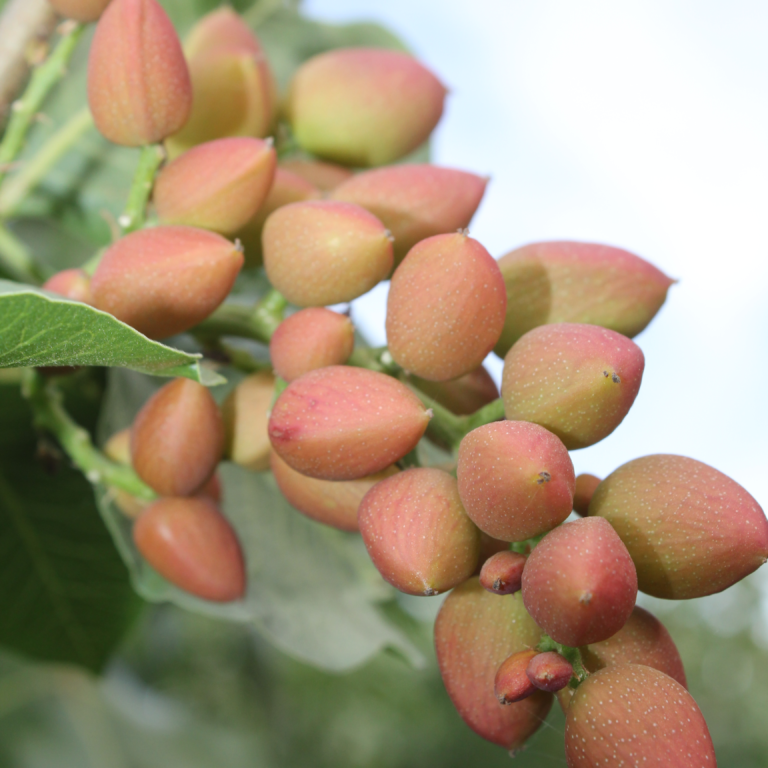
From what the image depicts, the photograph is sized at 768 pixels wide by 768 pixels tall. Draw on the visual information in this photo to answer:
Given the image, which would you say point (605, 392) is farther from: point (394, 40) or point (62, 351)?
point (394, 40)

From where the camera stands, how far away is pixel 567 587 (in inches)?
14.5

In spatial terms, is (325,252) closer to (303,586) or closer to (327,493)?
(327,493)

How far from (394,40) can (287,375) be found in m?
0.73

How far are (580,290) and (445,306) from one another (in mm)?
126

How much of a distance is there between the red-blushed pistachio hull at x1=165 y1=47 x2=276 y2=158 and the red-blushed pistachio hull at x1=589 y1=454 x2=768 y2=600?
0.45 m

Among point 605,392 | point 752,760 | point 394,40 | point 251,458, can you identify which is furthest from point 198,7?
point 752,760

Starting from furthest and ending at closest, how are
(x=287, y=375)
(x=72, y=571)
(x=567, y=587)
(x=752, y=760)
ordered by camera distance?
(x=752, y=760) < (x=72, y=571) < (x=287, y=375) < (x=567, y=587)

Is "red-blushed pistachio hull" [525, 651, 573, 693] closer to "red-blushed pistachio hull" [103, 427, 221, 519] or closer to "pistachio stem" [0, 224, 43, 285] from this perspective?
"red-blushed pistachio hull" [103, 427, 221, 519]

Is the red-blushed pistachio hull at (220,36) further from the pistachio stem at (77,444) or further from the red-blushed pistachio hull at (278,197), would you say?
the pistachio stem at (77,444)

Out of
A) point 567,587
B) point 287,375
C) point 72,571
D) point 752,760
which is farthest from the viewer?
point 752,760

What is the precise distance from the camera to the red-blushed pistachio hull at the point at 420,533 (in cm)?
41

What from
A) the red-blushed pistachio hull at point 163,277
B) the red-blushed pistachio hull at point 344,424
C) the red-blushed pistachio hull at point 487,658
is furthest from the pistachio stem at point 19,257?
the red-blushed pistachio hull at point 487,658

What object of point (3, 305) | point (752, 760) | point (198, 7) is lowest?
point (752, 760)

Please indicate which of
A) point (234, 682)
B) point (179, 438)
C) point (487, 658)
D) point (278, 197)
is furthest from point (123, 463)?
point (234, 682)
